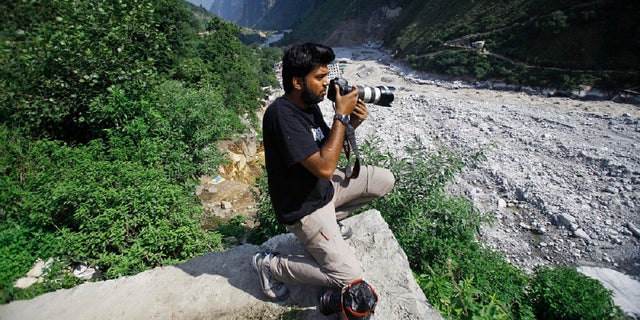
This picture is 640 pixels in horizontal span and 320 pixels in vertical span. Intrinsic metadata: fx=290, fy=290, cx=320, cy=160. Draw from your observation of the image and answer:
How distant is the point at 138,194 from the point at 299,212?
2.60 m

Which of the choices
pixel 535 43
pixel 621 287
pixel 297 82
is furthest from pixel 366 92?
pixel 535 43

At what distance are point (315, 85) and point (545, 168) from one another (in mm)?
11970

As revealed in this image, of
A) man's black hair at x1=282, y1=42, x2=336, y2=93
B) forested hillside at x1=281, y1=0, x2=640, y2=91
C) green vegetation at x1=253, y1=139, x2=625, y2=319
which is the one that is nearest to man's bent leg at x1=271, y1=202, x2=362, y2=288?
man's black hair at x1=282, y1=42, x2=336, y2=93

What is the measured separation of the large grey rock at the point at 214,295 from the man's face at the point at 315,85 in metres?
1.61

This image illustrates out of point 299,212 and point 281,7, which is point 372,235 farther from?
point 281,7

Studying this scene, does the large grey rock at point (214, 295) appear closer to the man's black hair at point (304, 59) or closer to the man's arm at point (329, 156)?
the man's arm at point (329, 156)

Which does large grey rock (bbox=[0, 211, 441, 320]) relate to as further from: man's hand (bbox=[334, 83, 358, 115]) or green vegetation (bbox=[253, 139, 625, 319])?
man's hand (bbox=[334, 83, 358, 115])

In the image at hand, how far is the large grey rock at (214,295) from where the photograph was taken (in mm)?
2436

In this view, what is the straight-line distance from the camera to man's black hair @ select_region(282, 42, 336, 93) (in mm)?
2043

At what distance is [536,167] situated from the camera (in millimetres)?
10750

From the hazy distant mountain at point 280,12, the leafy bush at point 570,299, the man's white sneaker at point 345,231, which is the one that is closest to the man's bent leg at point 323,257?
the man's white sneaker at point 345,231

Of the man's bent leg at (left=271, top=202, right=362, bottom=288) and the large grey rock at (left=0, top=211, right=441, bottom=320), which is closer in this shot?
the man's bent leg at (left=271, top=202, right=362, bottom=288)

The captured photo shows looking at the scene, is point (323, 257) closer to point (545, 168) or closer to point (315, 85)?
point (315, 85)

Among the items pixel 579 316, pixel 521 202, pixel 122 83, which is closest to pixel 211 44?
pixel 122 83
